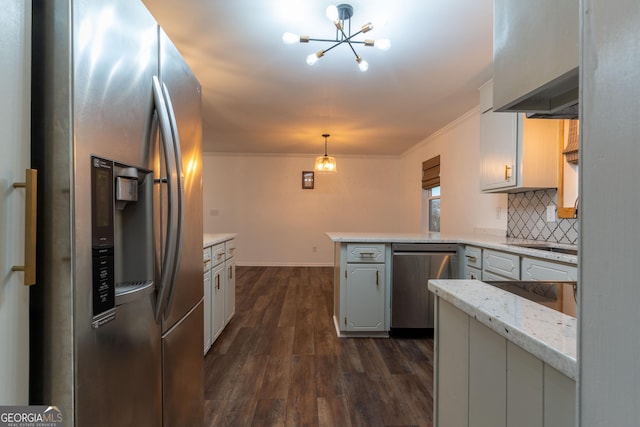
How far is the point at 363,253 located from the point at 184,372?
1.78 m

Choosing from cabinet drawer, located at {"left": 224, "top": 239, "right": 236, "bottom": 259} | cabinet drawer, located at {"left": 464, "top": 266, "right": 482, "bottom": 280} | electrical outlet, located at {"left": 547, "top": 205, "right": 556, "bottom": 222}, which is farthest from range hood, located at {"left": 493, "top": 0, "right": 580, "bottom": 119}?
cabinet drawer, located at {"left": 224, "top": 239, "right": 236, "bottom": 259}

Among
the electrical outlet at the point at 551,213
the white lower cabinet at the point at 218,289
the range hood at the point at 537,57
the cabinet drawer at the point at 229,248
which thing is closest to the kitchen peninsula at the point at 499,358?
the range hood at the point at 537,57

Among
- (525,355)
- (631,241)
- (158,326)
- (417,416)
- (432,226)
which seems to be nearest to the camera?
(631,241)

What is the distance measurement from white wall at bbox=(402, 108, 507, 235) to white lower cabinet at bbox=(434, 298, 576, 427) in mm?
2714

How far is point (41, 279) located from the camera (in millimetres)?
715

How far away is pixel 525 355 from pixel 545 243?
91.3 inches

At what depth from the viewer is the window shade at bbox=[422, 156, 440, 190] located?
4.76 m

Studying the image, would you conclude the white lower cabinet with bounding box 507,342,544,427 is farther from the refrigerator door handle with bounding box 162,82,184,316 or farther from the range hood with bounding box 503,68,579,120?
the refrigerator door handle with bounding box 162,82,184,316

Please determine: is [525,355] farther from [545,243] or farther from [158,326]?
[545,243]

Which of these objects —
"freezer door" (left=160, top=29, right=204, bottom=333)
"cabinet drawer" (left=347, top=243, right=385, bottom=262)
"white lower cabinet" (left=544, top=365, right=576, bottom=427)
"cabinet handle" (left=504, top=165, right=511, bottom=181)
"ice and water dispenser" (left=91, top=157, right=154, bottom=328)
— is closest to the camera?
"white lower cabinet" (left=544, top=365, right=576, bottom=427)

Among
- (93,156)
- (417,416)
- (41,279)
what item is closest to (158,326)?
(41,279)

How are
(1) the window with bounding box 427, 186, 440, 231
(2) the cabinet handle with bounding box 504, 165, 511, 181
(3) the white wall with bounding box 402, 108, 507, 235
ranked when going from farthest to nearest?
1. (1) the window with bounding box 427, 186, 440, 231
2. (3) the white wall with bounding box 402, 108, 507, 235
3. (2) the cabinet handle with bounding box 504, 165, 511, 181

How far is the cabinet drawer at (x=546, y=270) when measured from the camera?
168 cm

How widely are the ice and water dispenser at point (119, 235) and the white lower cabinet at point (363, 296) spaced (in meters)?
1.98
